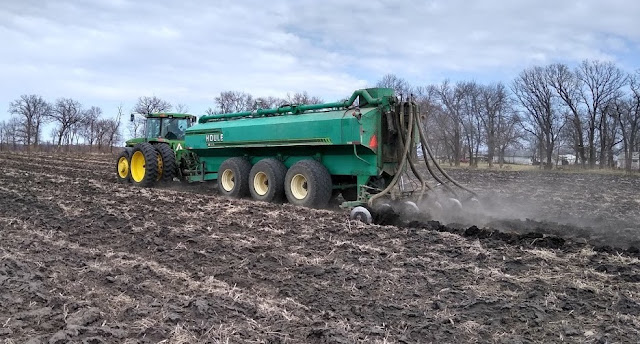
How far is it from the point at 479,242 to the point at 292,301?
2.90m

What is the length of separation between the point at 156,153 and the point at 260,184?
3971mm

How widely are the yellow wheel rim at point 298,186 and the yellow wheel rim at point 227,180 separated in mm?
2204

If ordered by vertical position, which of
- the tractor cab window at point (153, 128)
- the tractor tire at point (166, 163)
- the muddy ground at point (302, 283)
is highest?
the tractor cab window at point (153, 128)

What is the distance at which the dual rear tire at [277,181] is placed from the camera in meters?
9.02

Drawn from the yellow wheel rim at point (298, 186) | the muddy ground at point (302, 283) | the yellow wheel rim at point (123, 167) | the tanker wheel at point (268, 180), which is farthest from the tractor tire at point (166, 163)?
the muddy ground at point (302, 283)

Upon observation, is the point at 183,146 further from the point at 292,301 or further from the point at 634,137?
the point at 634,137

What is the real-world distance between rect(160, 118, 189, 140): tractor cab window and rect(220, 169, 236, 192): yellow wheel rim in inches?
146

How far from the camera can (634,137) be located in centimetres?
4594

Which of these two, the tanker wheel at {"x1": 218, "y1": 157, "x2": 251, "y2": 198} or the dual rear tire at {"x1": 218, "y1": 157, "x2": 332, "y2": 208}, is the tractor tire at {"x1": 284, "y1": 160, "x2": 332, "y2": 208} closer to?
the dual rear tire at {"x1": 218, "y1": 157, "x2": 332, "y2": 208}

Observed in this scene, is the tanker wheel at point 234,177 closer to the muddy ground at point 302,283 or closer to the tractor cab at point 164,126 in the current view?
the muddy ground at point 302,283

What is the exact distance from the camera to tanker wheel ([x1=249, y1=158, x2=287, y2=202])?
9.80m

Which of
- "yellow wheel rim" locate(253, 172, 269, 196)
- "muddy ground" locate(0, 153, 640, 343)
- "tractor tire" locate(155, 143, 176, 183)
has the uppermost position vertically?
"tractor tire" locate(155, 143, 176, 183)

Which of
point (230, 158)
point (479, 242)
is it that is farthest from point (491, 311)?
point (230, 158)

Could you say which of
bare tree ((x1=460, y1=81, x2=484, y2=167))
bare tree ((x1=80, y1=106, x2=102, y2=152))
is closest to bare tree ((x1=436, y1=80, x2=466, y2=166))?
bare tree ((x1=460, y1=81, x2=484, y2=167))
